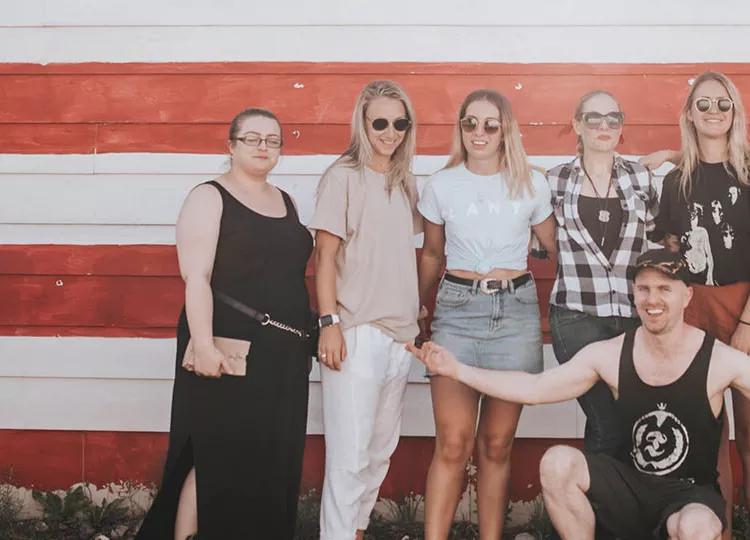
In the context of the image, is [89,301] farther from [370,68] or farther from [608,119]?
[608,119]

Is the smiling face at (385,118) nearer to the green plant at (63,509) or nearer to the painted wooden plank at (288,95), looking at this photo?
the painted wooden plank at (288,95)

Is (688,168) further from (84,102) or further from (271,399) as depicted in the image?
(84,102)

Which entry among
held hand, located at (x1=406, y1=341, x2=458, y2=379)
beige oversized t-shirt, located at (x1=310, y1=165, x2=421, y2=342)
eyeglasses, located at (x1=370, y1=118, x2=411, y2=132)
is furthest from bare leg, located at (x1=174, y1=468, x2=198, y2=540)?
eyeglasses, located at (x1=370, y1=118, x2=411, y2=132)

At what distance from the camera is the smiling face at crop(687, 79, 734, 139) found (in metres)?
3.04

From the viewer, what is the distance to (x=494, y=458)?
305 cm

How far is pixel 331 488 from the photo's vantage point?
2990 millimetres

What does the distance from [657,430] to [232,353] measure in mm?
1417

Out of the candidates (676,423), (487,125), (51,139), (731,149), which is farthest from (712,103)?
(51,139)

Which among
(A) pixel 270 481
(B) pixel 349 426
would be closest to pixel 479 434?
(B) pixel 349 426
